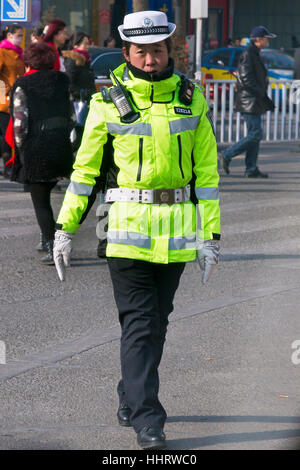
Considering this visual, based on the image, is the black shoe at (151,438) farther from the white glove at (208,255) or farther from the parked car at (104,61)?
the parked car at (104,61)

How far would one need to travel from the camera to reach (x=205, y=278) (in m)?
4.63

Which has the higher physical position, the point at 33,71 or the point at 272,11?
the point at 33,71

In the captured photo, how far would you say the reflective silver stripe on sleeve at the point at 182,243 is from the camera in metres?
4.47

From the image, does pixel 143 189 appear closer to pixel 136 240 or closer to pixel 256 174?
pixel 136 240

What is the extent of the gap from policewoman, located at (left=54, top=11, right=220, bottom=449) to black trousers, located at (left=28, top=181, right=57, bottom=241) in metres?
4.06

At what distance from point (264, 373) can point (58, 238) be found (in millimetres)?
1548

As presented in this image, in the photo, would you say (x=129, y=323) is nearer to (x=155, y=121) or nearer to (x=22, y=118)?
(x=155, y=121)

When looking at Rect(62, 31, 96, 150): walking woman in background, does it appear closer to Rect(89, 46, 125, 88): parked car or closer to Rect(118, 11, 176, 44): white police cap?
Rect(89, 46, 125, 88): parked car

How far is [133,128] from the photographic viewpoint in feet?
14.4

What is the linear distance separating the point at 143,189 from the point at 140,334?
0.62 meters

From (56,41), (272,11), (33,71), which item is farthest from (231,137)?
(272,11)

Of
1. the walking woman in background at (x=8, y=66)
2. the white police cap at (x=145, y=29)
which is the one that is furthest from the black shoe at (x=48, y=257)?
the white police cap at (x=145, y=29)

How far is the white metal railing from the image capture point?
18234 millimetres
